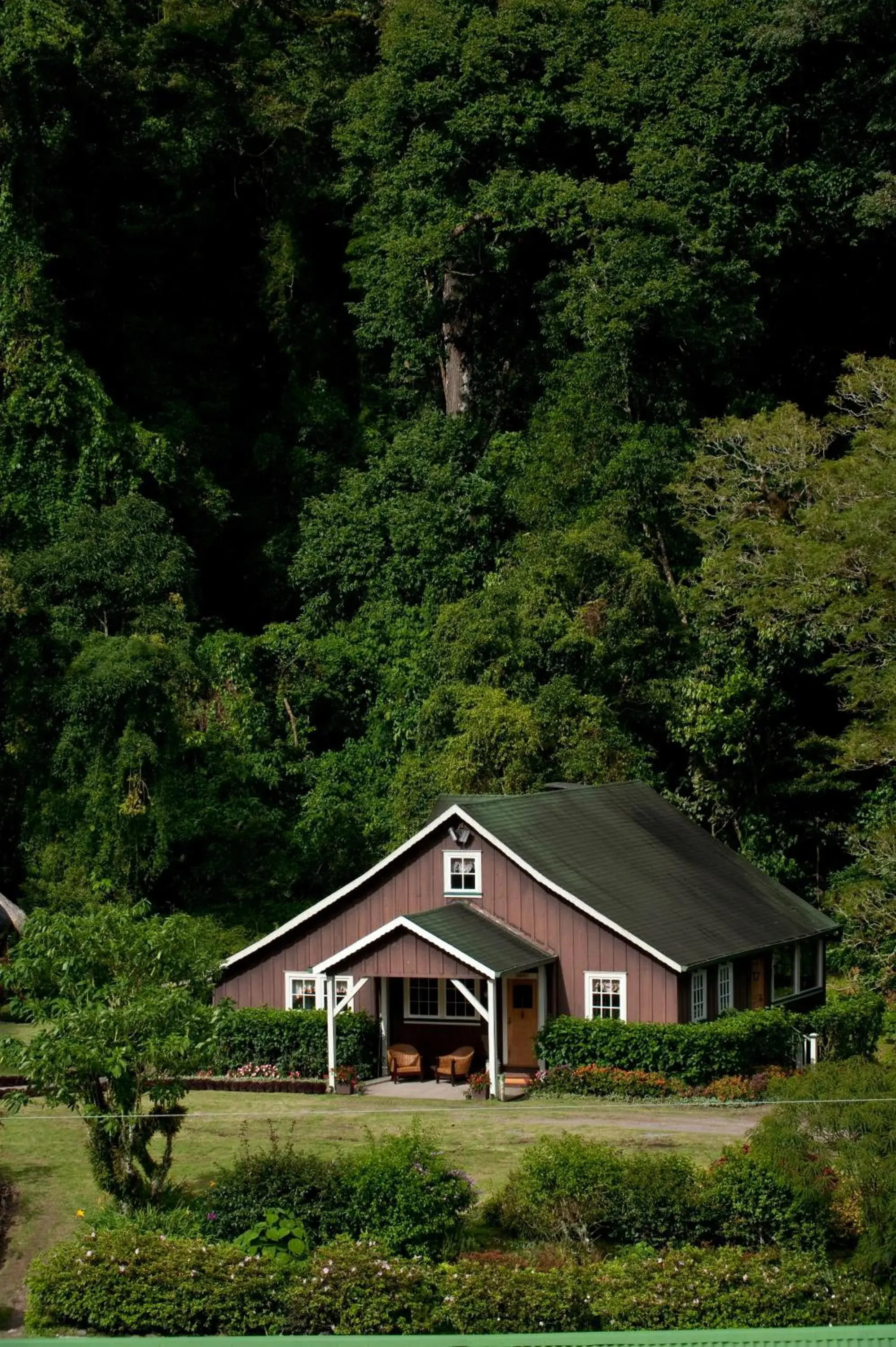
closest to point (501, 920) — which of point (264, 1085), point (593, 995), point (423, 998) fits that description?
point (423, 998)

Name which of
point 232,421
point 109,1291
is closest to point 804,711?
point 232,421

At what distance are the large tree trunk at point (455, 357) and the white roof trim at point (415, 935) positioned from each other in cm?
2380

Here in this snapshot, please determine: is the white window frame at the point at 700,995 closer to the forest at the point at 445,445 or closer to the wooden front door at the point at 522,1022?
the wooden front door at the point at 522,1022

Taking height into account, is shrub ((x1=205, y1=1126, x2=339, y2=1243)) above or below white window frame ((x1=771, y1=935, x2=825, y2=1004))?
below

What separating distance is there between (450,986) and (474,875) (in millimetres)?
2038

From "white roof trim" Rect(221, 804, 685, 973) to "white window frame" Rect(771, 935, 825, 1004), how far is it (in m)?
5.08

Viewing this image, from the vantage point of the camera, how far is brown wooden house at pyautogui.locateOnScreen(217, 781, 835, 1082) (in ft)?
110

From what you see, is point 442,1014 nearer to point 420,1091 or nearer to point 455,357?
point 420,1091

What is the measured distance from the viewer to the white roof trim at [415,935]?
32.7 m

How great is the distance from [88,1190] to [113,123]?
3773 centimetres

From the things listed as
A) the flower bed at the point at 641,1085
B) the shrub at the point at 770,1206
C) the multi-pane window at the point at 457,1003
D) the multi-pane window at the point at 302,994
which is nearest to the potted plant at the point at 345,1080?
the multi-pane window at the point at 457,1003

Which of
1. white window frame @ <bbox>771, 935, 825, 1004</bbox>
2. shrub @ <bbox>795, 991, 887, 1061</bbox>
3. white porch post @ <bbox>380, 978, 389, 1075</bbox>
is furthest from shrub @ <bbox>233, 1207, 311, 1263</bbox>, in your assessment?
white window frame @ <bbox>771, 935, 825, 1004</bbox>

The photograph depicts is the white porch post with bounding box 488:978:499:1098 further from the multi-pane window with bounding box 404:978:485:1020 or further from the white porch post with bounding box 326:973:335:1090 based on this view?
the white porch post with bounding box 326:973:335:1090

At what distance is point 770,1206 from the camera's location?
23.3 meters
